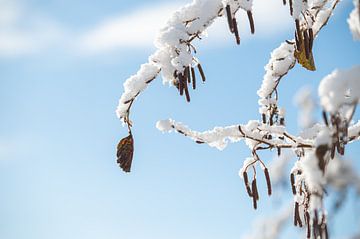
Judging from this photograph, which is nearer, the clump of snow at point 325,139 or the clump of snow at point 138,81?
the clump of snow at point 325,139

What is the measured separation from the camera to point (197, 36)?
1.90 meters

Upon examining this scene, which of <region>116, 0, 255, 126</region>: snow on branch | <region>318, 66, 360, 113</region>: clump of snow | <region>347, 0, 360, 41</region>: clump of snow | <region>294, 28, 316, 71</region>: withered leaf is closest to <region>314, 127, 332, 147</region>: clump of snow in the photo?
<region>318, 66, 360, 113</region>: clump of snow

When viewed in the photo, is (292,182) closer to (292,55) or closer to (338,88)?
(292,55)

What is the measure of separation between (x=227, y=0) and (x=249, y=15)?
0.10m

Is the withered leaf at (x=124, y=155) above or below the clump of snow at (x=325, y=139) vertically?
above

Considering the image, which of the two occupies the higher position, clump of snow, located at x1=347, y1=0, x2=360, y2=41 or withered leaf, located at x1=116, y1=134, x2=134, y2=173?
clump of snow, located at x1=347, y1=0, x2=360, y2=41

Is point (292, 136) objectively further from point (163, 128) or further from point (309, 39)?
point (163, 128)

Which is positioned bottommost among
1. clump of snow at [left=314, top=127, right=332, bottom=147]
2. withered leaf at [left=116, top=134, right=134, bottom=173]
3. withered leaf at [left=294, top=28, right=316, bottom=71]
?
clump of snow at [left=314, top=127, right=332, bottom=147]

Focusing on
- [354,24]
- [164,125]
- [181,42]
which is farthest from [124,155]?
[354,24]

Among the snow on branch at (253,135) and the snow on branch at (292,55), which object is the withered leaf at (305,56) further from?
the snow on branch at (253,135)

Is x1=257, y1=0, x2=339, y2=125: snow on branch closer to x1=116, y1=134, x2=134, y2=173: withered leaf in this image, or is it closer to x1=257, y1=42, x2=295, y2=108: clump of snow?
x1=257, y1=42, x2=295, y2=108: clump of snow

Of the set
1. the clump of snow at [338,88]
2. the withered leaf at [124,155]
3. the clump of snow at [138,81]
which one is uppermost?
the clump of snow at [138,81]

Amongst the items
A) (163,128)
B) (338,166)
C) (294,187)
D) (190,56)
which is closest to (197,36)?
(190,56)

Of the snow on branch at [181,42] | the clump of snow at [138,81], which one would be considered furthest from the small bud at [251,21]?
the clump of snow at [138,81]
